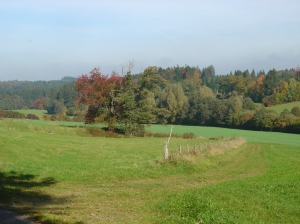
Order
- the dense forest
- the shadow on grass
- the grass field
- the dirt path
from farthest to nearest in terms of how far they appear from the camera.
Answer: the dense forest
the shadow on grass
the grass field
the dirt path

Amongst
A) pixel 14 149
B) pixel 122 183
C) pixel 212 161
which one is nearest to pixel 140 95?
pixel 212 161

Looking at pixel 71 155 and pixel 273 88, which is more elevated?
pixel 273 88

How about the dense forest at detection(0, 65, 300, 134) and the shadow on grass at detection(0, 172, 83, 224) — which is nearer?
the shadow on grass at detection(0, 172, 83, 224)

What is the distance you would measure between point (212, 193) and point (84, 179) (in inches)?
271

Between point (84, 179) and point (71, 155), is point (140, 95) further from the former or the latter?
point (84, 179)

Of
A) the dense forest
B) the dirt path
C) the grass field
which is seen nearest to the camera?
the dirt path

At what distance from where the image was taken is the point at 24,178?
1619cm

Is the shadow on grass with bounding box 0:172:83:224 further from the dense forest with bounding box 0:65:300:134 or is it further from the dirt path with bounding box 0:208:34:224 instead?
the dense forest with bounding box 0:65:300:134

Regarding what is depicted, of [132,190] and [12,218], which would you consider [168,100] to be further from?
[12,218]

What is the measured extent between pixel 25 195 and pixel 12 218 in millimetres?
3901

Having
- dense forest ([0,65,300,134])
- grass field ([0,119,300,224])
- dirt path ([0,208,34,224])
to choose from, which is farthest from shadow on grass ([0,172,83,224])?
dense forest ([0,65,300,134])

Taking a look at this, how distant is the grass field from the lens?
10.2 meters

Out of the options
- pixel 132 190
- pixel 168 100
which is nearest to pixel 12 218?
pixel 132 190

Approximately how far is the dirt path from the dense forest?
50.5 metres
